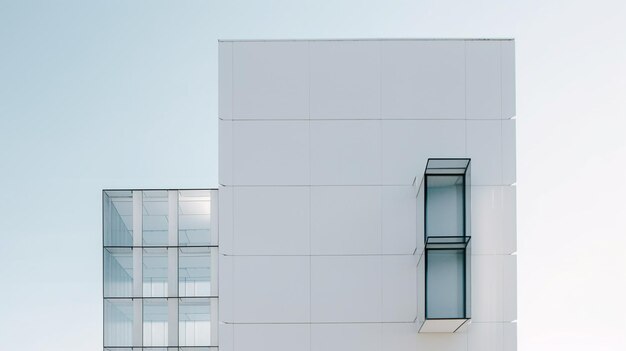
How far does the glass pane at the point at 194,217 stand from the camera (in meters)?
31.5

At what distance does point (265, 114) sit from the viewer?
55.4 feet

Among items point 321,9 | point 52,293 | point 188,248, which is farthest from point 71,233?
point 321,9

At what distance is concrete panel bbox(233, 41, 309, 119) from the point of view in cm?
1689

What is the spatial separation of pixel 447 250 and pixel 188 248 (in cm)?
1688

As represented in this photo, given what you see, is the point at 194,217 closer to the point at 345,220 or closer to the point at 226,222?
the point at 226,222

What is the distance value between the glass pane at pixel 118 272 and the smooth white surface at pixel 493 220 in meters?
17.5

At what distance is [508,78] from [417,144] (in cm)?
201

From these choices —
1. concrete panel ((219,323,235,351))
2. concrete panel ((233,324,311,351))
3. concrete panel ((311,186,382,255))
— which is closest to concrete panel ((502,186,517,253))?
concrete panel ((311,186,382,255))

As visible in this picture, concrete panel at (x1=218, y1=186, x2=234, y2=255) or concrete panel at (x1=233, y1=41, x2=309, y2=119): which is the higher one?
concrete panel at (x1=233, y1=41, x2=309, y2=119)

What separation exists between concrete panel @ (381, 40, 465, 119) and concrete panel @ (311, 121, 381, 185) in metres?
0.52

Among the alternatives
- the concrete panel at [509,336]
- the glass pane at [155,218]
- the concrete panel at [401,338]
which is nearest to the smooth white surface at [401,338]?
the concrete panel at [401,338]

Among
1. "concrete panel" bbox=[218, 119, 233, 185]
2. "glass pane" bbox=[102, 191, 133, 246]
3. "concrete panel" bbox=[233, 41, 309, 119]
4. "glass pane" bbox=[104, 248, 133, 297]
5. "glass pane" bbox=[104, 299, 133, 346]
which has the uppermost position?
"concrete panel" bbox=[233, 41, 309, 119]

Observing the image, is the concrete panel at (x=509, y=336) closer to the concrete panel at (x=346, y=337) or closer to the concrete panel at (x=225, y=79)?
the concrete panel at (x=346, y=337)

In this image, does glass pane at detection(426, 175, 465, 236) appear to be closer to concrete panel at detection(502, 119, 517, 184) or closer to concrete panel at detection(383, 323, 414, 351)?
concrete panel at detection(502, 119, 517, 184)
